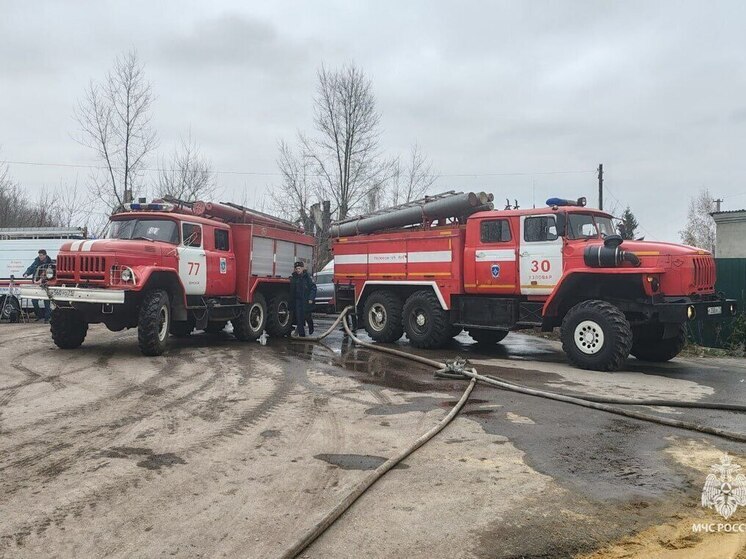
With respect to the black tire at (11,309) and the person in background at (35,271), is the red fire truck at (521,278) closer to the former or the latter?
the person in background at (35,271)

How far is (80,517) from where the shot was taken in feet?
11.0

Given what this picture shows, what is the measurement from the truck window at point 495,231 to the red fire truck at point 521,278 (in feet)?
0.06

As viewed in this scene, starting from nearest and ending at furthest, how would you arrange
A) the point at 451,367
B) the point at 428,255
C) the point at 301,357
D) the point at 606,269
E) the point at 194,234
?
the point at 451,367 < the point at 606,269 < the point at 301,357 < the point at 194,234 < the point at 428,255

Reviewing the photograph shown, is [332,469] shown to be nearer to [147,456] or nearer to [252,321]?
[147,456]

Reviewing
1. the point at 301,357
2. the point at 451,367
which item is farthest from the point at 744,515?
the point at 301,357

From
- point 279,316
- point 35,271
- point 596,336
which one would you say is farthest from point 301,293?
point 35,271

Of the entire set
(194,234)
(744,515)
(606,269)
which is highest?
(194,234)

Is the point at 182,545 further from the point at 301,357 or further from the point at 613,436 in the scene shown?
the point at 301,357

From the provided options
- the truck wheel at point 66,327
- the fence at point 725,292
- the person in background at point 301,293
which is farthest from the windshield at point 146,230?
the fence at point 725,292

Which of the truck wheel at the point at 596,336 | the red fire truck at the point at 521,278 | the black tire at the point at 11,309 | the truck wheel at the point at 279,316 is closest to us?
the truck wheel at the point at 596,336

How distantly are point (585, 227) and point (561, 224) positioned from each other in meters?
0.42

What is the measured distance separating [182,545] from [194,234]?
27.9 ft

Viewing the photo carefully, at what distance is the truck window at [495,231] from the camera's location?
34.9 feet

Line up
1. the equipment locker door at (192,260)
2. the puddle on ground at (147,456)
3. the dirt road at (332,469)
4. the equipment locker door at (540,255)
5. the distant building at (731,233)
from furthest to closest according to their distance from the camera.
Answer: the distant building at (731,233)
the equipment locker door at (192,260)
the equipment locker door at (540,255)
the puddle on ground at (147,456)
the dirt road at (332,469)
